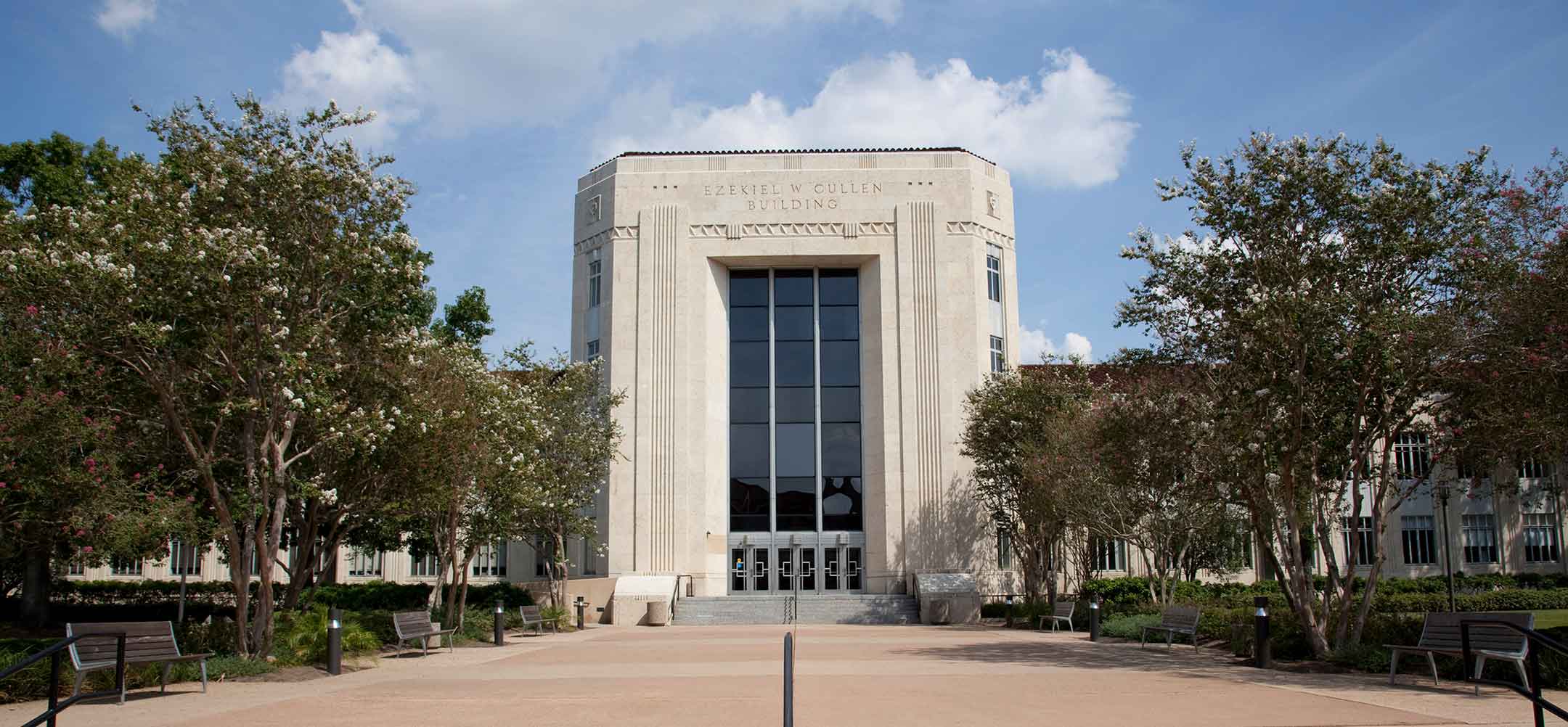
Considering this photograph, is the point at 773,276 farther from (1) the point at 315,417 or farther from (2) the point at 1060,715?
(2) the point at 1060,715

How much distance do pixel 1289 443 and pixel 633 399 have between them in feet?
94.6

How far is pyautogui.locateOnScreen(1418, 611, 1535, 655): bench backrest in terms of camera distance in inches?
512

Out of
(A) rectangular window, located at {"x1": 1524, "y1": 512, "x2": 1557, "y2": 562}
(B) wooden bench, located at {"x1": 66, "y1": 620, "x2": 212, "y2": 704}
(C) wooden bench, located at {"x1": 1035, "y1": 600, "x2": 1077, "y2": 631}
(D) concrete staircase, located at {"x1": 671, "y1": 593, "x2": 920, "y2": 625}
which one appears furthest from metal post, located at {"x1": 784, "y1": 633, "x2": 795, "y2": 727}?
(A) rectangular window, located at {"x1": 1524, "y1": 512, "x2": 1557, "y2": 562}

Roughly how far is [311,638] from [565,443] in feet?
50.0

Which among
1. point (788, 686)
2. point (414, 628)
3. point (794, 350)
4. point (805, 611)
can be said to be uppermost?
point (794, 350)

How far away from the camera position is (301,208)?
1761 centimetres

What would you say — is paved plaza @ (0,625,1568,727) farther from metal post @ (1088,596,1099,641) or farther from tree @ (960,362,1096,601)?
tree @ (960,362,1096,601)

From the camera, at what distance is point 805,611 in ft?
128

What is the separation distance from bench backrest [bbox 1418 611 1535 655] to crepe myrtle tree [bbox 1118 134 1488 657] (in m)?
2.55

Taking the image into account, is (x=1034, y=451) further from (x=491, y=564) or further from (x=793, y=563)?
(x=491, y=564)

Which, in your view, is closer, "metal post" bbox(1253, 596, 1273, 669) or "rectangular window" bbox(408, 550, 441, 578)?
"metal post" bbox(1253, 596, 1273, 669)

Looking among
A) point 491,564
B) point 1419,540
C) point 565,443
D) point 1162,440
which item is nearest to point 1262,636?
point 1162,440

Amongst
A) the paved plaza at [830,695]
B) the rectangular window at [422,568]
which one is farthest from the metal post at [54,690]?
the rectangular window at [422,568]

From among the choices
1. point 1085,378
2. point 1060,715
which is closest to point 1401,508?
point 1085,378
